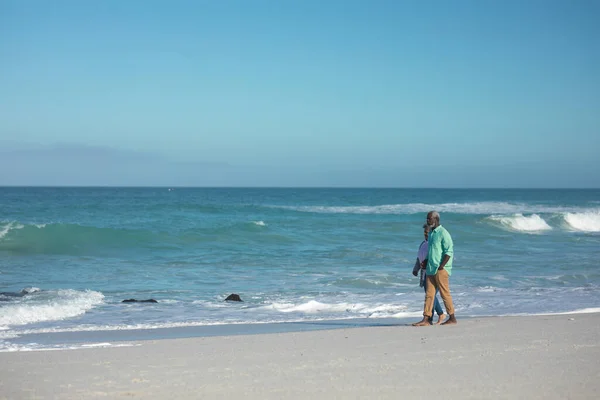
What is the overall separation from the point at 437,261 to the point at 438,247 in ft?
0.59

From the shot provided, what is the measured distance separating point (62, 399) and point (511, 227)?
3332 cm

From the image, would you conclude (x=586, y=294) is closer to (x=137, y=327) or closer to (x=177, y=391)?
(x=137, y=327)

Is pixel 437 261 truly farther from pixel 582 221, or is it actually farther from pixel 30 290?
pixel 582 221

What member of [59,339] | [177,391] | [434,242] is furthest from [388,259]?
[177,391]

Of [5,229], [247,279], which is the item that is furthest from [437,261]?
[5,229]

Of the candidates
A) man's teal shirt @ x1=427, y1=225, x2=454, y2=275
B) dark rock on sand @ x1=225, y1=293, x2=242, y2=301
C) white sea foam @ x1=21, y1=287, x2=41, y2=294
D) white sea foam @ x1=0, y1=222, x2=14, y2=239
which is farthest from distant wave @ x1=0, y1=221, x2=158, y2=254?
man's teal shirt @ x1=427, y1=225, x2=454, y2=275

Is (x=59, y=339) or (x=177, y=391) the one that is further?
(x=59, y=339)

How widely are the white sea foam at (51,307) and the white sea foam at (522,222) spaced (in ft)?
90.1

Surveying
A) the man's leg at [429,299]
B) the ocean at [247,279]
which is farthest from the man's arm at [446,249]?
the ocean at [247,279]

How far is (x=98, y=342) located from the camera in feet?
25.9

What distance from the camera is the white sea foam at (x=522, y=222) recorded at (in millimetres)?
36156

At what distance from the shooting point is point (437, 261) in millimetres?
8422

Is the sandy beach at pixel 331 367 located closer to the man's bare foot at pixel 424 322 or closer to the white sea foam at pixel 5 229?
the man's bare foot at pixel 424 322

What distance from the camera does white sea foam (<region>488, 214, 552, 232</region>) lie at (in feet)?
119
